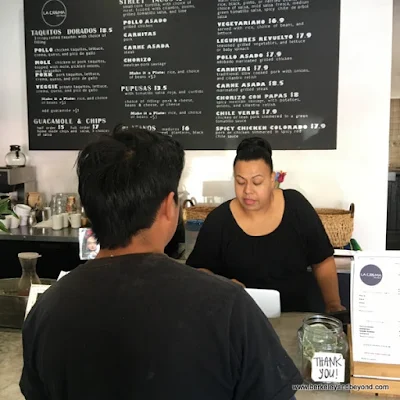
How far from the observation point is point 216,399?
0.67m

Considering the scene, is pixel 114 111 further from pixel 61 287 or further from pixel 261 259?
pixel 61 287

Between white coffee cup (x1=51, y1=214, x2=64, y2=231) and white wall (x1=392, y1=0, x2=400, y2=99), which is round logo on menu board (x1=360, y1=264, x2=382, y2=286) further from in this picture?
white wall (x1=392, y1=0, x2=400, y2=99)

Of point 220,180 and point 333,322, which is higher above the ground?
point 220,180

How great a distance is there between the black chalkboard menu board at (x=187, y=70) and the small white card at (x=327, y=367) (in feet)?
6.33

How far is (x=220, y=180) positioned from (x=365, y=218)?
2.98 ft

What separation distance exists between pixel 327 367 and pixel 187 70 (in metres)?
2.23

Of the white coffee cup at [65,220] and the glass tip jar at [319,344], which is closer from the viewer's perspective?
the glass tip jar at [319,344]

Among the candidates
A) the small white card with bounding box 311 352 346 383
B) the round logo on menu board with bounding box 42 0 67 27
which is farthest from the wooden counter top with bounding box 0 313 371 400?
the round logo on menu board with bounding box 42 0 67 27

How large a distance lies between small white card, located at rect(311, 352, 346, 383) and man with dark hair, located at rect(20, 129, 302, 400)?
1.14ft

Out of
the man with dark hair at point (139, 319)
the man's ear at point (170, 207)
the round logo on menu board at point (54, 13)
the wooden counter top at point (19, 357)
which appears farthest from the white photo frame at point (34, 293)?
the round logo on menu board at point (54, 13)

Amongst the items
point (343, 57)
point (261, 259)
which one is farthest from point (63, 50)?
point (261, 259)

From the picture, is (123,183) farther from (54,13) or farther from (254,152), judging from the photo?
(54,13)

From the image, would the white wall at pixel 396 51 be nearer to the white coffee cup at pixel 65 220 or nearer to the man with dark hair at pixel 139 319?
the white coffee cup at pixel 65 220

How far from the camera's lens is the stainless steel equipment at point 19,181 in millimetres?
2902
